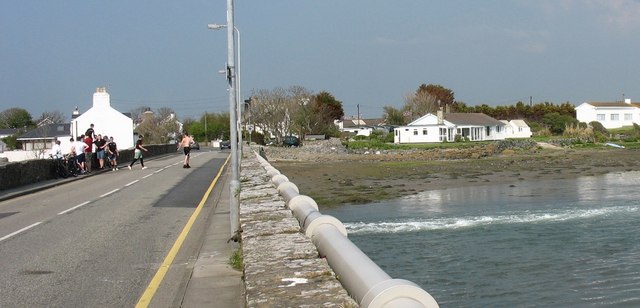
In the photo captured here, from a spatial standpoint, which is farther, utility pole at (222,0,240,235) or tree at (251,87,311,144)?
tree at (251,87,311,144)

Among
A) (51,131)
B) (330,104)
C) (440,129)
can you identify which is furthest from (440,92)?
(51,131)

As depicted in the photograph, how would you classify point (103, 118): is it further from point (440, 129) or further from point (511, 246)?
point (511, 246)

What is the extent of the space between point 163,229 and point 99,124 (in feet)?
204

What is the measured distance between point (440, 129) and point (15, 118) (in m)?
77.1

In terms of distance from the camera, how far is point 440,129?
323 feet

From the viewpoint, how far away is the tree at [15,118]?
5069 inches

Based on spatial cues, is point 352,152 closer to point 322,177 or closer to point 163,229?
point 322,177

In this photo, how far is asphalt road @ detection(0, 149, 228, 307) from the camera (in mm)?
8734

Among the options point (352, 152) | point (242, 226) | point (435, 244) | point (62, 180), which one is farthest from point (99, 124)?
point (242, 226)

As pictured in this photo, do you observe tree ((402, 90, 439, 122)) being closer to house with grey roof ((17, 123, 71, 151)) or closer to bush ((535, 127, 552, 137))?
bush ((535, 127, 552, 137))

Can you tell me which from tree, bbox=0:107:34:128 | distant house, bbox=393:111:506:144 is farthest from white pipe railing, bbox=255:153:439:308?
tree, bbox=0:107:34:128

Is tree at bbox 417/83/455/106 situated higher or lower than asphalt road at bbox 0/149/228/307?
higher

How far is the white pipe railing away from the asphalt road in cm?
187

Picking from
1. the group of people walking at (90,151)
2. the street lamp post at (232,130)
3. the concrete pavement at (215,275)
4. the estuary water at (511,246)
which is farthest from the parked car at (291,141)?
the street lamp post at (232,130)
